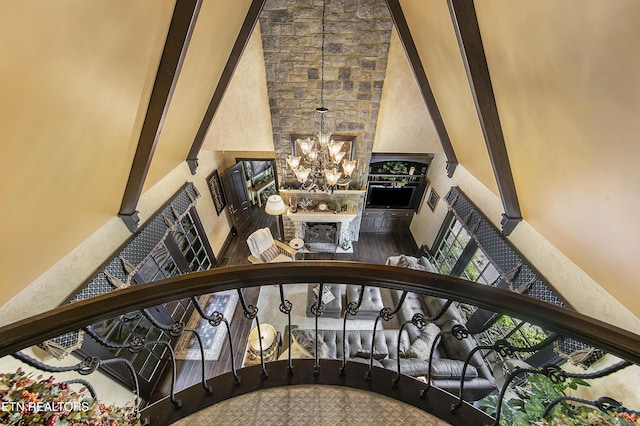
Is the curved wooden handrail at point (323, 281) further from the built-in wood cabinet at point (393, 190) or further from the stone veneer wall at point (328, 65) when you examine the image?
the built-in wood cabinet at point (393, 190)

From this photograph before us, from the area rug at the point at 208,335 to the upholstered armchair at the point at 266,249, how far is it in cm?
88

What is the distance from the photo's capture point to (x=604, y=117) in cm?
148

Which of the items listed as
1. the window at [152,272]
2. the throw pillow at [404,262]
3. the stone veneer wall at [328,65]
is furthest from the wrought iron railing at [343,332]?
the stone veneer wall at [328,65]

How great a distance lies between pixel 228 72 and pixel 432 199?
4330mm

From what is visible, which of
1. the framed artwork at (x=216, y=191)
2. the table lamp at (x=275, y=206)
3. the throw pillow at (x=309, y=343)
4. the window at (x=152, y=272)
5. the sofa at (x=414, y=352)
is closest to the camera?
the window at (x=152, y=272)

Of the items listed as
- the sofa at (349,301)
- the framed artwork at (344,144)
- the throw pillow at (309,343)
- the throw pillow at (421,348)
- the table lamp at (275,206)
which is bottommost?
the throw pillow at (421,348)

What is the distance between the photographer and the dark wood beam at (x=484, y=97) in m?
1.95

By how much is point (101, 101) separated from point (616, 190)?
345cm

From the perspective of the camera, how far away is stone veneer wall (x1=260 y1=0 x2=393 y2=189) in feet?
11.6

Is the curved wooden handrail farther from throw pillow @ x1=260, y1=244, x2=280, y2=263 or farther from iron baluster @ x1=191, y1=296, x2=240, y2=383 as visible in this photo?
throw pillow @ x1=260, y1=244, x2=280, y2=263

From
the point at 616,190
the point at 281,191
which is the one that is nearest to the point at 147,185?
the point at 281,191

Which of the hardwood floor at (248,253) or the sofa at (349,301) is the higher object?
the hardwood floor at (248,253)

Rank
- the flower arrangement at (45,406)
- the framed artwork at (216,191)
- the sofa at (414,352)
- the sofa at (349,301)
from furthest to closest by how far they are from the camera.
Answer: the framed artwork at (216,191)
the sofa at (349,301)
the sofa at (414,352)
the flower arrangement at (45,406)

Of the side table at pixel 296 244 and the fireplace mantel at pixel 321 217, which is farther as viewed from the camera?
the side table at pixel 296 244
